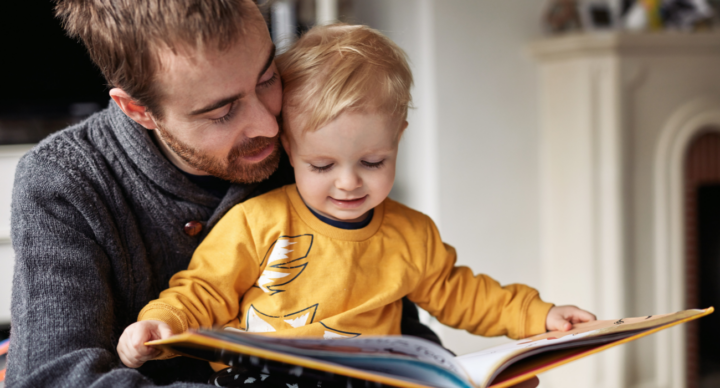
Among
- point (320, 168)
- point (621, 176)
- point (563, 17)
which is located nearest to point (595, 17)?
point (563, 17)

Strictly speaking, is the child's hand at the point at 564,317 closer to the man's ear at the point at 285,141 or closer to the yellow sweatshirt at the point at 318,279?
the yellow sweatshirt at the point at 318,279

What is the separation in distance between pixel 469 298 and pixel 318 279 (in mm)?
266

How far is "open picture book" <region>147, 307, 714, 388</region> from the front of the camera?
1.86 ft

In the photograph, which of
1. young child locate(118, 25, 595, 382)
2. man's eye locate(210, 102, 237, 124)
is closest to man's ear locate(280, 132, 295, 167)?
young child locate(118, 25, 595, 382)

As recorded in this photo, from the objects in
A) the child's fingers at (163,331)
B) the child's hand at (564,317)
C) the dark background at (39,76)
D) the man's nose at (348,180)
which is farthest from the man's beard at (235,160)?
the dark background at (39,76)

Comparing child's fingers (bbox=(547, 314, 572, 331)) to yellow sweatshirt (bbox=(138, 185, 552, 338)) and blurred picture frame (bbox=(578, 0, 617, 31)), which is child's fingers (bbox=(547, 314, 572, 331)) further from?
blurred picture frame (bbox=(578, 0, 617, 31))

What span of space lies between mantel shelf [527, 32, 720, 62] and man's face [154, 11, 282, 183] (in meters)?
1.74

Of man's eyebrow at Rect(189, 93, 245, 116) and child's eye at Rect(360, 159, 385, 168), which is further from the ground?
man's eyebrow at Rect(189, 93, 245, 116)

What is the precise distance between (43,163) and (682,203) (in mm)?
2450

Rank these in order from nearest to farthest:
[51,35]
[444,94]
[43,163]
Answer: [43,163]
[51,35]
[444,94]

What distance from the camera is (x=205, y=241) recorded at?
903 millimetres

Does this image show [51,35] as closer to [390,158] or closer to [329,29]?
[329,29]

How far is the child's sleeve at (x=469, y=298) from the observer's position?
96cm

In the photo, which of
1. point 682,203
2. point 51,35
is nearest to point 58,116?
point 51,35
